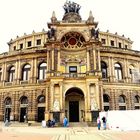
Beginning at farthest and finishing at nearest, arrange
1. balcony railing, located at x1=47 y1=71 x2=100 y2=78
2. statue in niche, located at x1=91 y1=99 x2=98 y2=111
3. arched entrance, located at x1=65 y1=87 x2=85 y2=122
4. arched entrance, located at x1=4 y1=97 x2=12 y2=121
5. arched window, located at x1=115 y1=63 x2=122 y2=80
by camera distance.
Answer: arched window, located at x1=115 y1=63 x2=122 y2=80
arched entrance, located at x1=4 y1=97 x2=12 y2=121
arched entrance, located at x1=65 y1=87 x2=85 y2=122
balcony railing, located at x1=47 y1=71 x2=100 y2=78
statue in niche, located at x1=91 y1=99 x2=98 y2=111

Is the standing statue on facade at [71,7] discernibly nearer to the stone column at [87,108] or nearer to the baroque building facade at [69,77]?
the baroque building facade at [69,77]

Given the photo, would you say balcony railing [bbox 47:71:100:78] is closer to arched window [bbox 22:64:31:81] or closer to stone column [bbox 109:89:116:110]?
stone column [bbox 109:89:116:110]

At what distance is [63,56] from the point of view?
42.0m

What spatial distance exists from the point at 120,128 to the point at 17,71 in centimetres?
2627

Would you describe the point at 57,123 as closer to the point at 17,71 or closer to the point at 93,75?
the point at 93,75

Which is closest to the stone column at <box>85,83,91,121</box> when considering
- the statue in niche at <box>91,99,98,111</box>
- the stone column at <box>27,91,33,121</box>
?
the statue in niche at <box>91,99,98,111</box>

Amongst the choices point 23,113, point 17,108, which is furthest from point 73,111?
point 17,108

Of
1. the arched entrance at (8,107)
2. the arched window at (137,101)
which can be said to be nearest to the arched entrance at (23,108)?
the arched entrance at (8,107)

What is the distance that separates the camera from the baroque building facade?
37281 millimetres

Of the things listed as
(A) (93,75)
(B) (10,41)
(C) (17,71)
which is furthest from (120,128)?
(B) (10,41)

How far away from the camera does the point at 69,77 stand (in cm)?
3781

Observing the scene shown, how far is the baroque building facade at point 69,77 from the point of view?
122 ft

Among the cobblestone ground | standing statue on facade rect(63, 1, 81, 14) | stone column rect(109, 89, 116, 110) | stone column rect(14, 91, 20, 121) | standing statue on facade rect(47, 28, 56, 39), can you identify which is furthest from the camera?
standing statue on facade rect(63, 1, 81, 14)

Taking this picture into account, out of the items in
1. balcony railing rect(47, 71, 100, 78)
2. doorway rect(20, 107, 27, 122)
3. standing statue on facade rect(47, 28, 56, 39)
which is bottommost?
doorway rect(20, 107, 27, 122)
